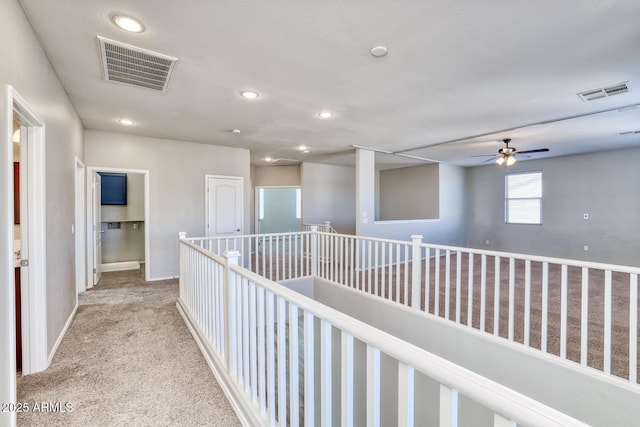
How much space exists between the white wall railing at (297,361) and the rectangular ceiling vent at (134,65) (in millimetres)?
1736

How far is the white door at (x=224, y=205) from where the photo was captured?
5.88 metres

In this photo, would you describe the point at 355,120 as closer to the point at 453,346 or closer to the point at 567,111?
the point at 567,111

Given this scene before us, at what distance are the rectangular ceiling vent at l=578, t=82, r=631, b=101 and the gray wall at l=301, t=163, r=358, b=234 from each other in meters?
5.92

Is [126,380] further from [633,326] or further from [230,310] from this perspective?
[633,326]

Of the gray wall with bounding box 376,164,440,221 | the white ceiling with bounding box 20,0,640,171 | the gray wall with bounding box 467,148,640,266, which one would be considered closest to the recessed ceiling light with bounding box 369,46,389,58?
the white ceiling with bounding box 20,0,640,171

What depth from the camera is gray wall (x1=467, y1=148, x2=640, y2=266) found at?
20.7ft

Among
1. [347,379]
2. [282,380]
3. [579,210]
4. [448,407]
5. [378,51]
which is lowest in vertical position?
[282,380]

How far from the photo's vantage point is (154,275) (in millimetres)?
5320

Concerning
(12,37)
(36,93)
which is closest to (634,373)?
(12,37)

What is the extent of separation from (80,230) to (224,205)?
2381mm

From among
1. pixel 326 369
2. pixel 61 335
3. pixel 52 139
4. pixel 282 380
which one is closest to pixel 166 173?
pixel 52 139

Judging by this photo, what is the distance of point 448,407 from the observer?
2.57 ft

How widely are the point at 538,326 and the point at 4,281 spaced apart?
15.5ft

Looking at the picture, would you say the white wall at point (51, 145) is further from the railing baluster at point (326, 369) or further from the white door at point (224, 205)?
the white door at point (224, 205)
